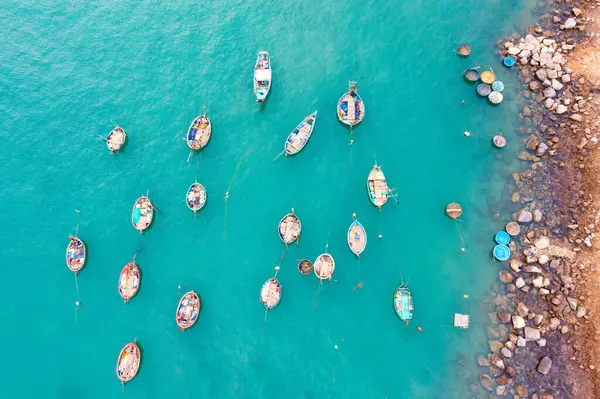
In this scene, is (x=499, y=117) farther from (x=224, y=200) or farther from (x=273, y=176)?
(x=224, y=200)

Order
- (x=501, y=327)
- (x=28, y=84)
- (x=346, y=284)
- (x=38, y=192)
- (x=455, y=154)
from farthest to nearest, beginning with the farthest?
(x=28, y=84) < (x=38, y=192) < (x=455, y=154) < (x=346, y=284) < (x=501, y=327)

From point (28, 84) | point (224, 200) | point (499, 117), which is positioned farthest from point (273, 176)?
point (28, 84)

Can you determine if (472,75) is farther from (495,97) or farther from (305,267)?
(305,267)

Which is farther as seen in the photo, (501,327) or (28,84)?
(28,84)

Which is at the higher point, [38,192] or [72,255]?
[38,192]

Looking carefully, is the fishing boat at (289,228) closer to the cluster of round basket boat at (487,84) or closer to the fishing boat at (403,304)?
the fishing boat at (403,304)

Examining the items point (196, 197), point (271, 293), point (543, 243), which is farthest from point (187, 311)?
point (543, 243)

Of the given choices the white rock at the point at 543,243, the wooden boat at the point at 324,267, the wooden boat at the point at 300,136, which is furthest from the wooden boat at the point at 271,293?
the white rock at the point at 543,243

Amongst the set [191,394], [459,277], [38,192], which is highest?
[38,192]
